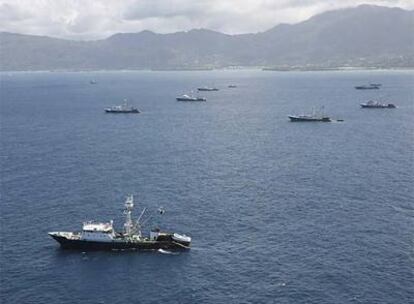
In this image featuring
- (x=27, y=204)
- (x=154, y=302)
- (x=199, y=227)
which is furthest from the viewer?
(x=27, y=204)

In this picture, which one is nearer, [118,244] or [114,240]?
[118,244]

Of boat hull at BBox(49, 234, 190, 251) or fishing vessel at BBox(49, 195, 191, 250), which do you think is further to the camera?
fishing vessel at BBox(49, 195, 191, 250)

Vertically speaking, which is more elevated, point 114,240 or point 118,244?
point 114,240

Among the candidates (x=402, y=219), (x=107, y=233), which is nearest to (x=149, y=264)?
(x=107, y=233)

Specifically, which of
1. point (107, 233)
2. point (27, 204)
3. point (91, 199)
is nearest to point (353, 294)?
point (107, 233)

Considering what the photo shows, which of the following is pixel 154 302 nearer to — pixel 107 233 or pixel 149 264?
pixel 149 264

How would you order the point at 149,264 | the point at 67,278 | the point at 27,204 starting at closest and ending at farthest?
the point at 67,278 → the point at 149,264 → the point at 27,204

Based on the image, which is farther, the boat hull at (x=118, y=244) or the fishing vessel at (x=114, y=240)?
the fishing vessel at (x=114, y=240)

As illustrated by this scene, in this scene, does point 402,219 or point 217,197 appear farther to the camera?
point 217,197
